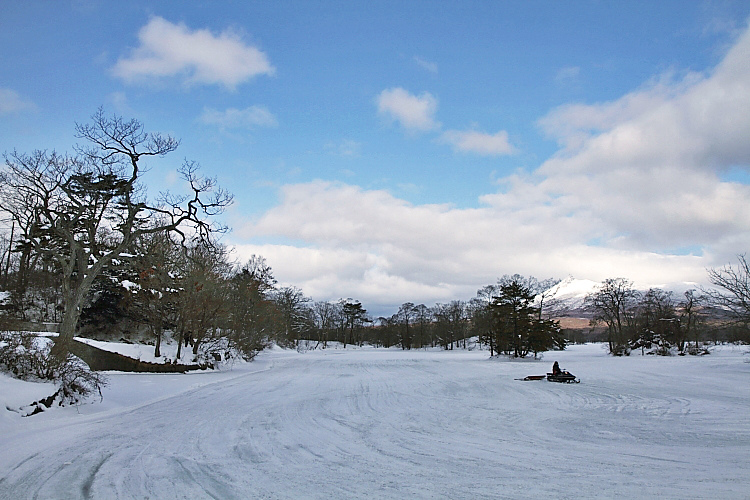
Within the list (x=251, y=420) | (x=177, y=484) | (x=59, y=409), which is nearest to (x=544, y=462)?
(x=177, y=484)

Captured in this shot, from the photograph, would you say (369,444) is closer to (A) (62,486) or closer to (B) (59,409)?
(A) (62,486)

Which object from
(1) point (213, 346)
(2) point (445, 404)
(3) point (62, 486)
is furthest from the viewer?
(1) point (213, 346)

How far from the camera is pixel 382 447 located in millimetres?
7418

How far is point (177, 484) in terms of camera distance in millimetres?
5504

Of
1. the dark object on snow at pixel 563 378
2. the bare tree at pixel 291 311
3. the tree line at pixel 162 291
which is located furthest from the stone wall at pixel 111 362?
the bare tree at pixel 291 311

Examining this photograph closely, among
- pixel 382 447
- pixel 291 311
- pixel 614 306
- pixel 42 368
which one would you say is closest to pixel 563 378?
pixel 382 447

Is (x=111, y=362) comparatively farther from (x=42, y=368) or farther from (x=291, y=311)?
(x=291, y=311)

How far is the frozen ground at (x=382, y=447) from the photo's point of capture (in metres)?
5.36

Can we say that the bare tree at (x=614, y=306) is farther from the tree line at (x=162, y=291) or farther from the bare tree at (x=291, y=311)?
the bare tree at (x=291, y=311)

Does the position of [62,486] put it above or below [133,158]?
below

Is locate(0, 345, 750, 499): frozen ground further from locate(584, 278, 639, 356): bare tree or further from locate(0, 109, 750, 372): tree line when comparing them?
locate(584, 278, 639, 356): bare tree

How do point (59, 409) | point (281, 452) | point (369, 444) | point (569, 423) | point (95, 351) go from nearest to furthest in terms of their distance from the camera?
point (281, 452) < point (369, 444) < point (569, 423) < point (59, 409) < point (95, 351)

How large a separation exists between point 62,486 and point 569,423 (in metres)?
8.85

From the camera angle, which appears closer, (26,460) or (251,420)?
(26,460)
